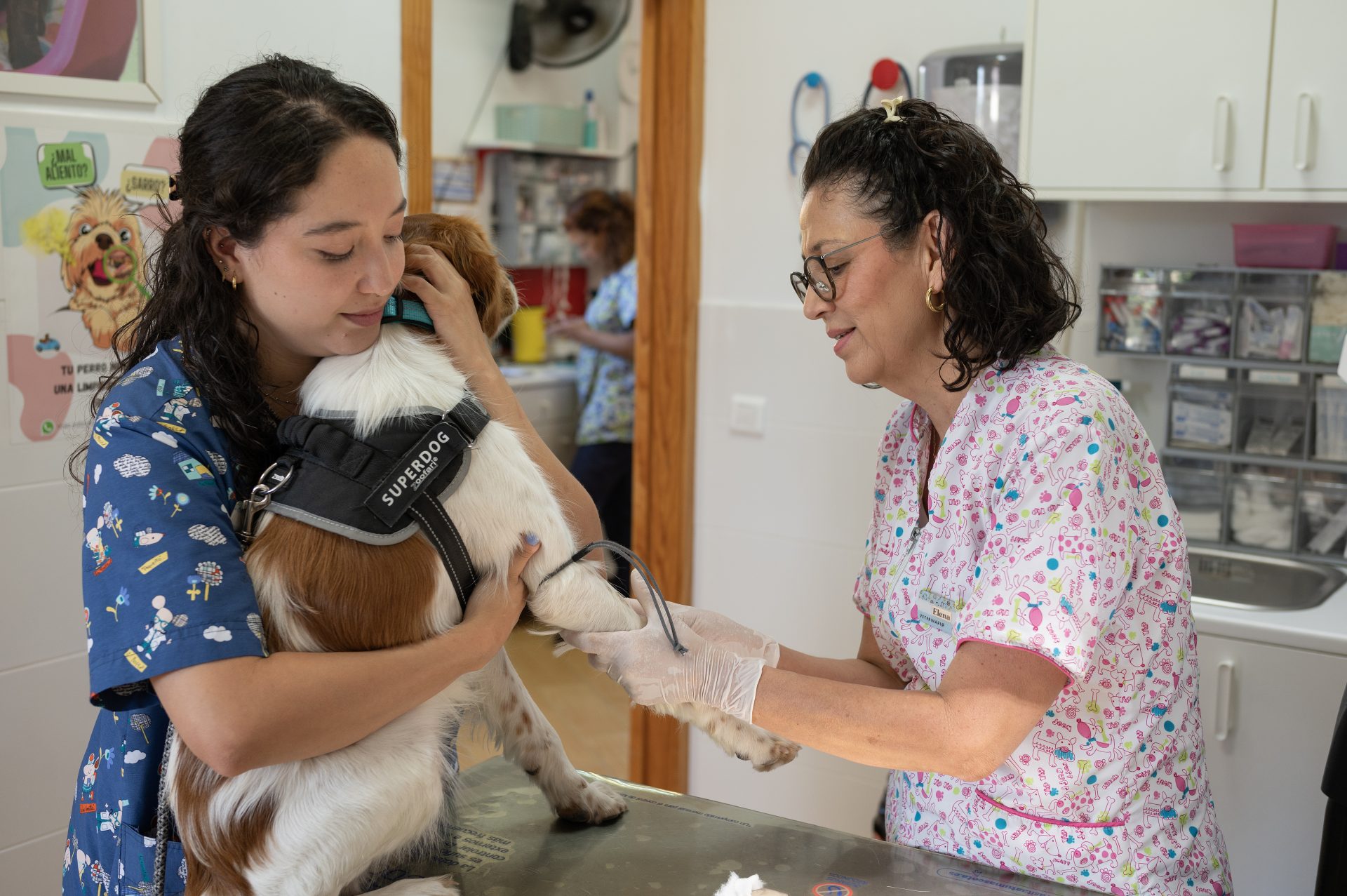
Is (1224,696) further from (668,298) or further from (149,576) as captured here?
(149,576)

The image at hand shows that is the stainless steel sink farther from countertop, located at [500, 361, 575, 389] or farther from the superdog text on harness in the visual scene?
countertop, located at [500, 361, 575, 389]

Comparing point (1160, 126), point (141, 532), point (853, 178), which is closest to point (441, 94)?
point (1160, 126)

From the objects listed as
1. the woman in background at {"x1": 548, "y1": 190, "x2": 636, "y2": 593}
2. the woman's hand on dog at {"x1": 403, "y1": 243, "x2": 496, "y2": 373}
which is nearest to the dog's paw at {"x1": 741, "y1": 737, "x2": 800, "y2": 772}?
the woman's hand on dog at {"x1": 403, "y1": 243, "x2": 496, "y2": 373}

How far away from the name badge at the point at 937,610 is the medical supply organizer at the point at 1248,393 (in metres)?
1.45

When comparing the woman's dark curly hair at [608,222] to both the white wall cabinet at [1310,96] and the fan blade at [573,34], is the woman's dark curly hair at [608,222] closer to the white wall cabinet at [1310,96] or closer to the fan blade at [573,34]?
the fan blade at [573,34]

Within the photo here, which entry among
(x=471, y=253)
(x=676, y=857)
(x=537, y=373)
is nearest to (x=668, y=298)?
(x=471, y=253)

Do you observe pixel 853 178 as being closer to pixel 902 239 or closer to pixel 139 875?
pixel 902 239

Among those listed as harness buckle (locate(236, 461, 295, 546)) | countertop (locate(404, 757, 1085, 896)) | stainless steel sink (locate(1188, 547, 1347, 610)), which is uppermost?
harness buckle (locate(236, 461, 295, 546))

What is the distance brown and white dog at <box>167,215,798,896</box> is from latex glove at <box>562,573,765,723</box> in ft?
0.10

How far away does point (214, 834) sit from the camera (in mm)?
1103

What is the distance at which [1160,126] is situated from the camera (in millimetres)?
2295

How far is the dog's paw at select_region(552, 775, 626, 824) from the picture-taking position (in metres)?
1.52

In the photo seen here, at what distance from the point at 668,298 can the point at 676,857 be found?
1.96 metres

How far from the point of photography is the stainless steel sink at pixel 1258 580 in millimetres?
2326
